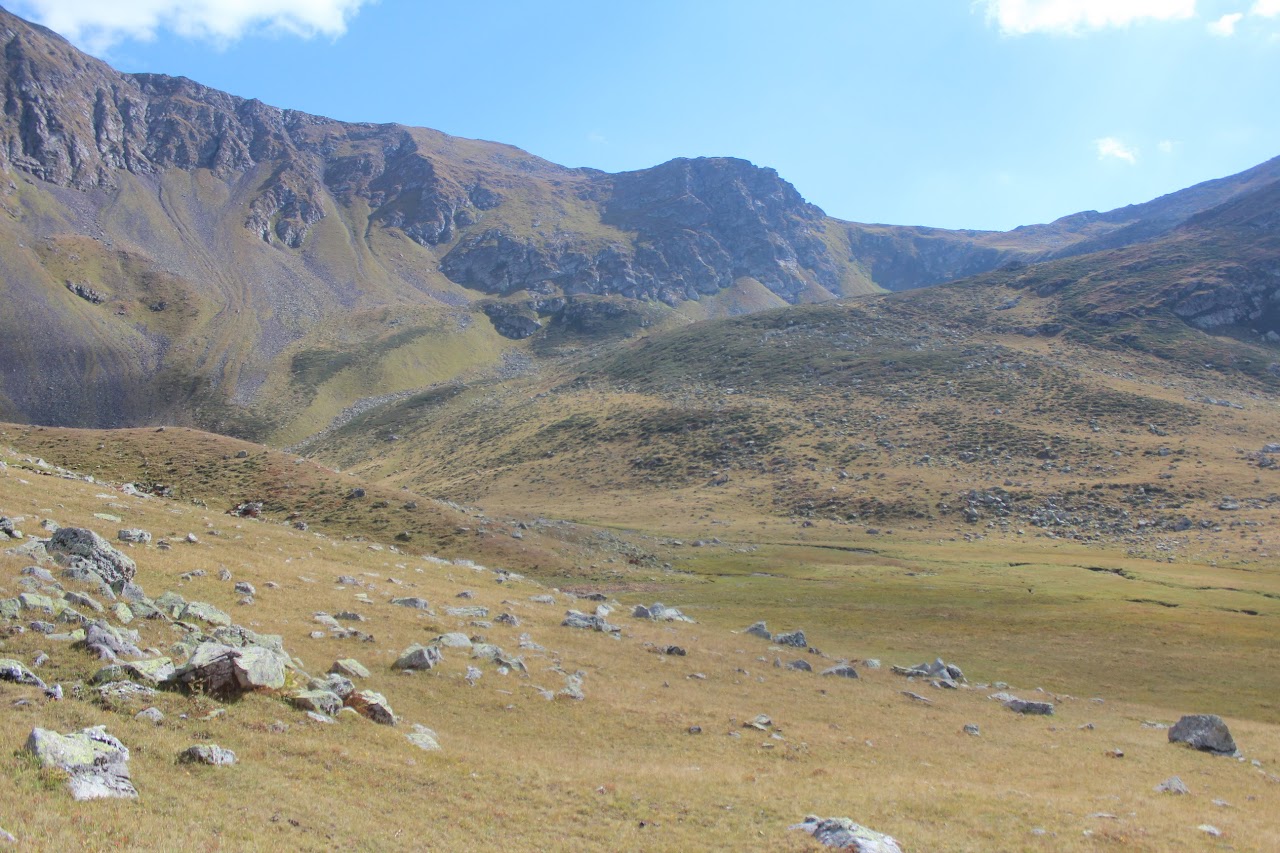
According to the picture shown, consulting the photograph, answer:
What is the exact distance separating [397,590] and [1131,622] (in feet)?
185

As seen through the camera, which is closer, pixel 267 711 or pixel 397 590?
pixel 267 711

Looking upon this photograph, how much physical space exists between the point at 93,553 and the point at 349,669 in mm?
10603

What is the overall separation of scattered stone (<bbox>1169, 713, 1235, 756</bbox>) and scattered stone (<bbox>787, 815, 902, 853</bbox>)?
22720 mm

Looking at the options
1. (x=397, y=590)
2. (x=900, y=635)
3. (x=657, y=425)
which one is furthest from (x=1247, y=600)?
(x=657, y=425)

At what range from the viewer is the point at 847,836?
15.8m

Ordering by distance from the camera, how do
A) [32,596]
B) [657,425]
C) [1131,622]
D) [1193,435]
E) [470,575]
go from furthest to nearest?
[657,425] → [1193,435] → [1131,622] → [470,575] → [32,596]

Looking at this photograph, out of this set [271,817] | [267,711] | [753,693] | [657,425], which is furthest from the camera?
[657,425]

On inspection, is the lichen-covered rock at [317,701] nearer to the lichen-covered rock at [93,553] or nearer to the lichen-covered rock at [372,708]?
the lichen-covered rock at [372,708]

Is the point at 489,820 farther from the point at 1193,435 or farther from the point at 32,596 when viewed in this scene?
the point at 1193,435

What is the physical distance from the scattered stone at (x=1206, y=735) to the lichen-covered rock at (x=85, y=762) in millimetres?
37932

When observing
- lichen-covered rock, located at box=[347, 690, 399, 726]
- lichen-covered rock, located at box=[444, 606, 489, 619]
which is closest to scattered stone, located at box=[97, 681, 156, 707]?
lichen-covered rock, located at box=[347, 690, 399, 726]

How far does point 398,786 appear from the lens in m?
16.0

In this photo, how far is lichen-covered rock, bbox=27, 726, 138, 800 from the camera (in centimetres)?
1210

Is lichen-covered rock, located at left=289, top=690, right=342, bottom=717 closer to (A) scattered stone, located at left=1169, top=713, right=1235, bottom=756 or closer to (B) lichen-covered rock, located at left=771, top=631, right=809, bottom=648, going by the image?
(B) lichen-covered rock, located at left=771, top=631, right=809, bottom=648
